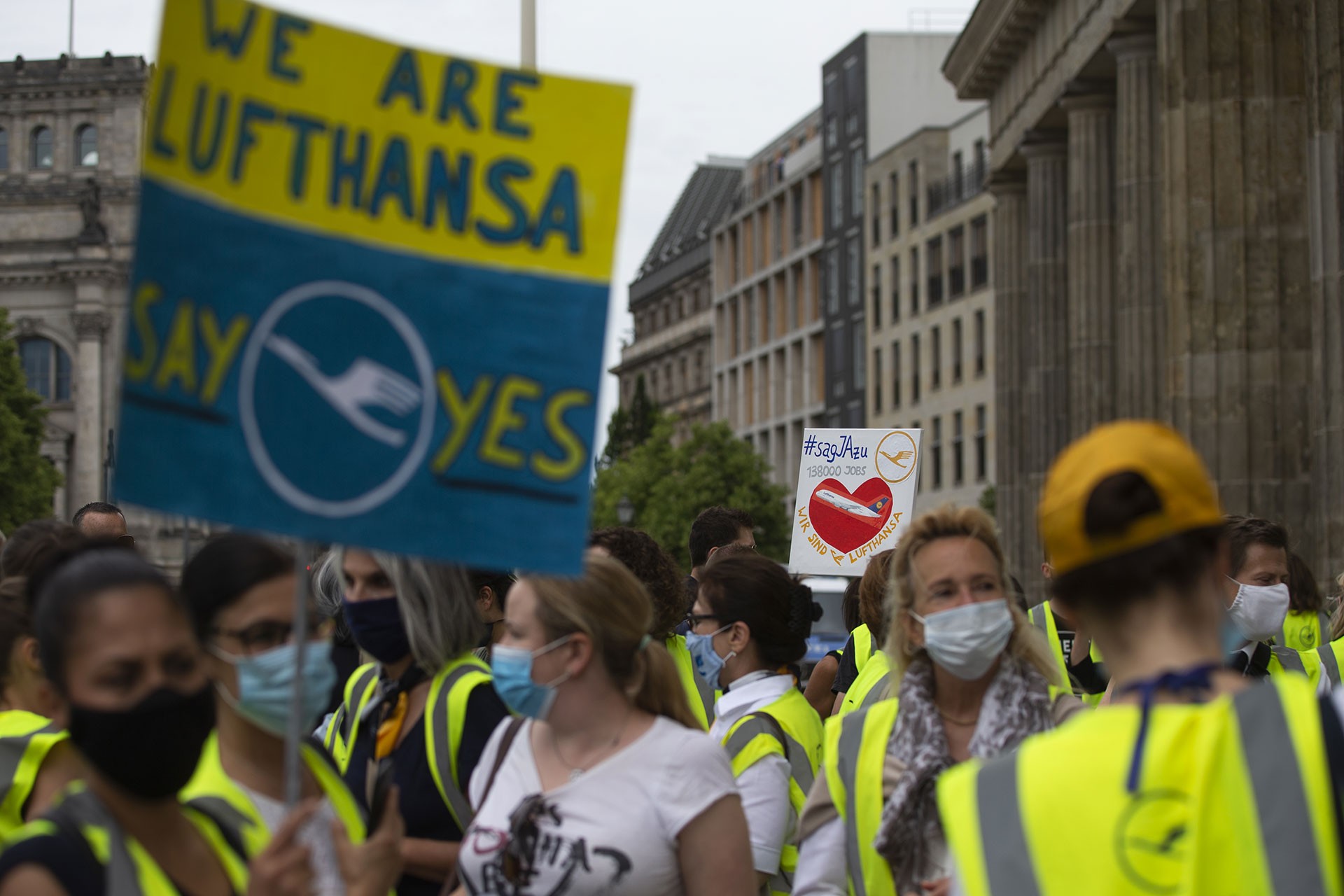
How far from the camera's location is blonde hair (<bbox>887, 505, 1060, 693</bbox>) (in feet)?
14.8

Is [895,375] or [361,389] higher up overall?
[895,375]

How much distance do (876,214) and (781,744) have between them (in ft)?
226

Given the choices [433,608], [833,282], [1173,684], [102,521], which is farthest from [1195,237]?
[833,282]

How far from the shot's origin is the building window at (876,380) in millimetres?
72562

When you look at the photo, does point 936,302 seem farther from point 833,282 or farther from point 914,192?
point 833,282

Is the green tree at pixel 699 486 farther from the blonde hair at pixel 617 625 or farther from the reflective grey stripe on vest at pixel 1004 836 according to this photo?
the reflective grey stripe on vest at pixel 1004 836

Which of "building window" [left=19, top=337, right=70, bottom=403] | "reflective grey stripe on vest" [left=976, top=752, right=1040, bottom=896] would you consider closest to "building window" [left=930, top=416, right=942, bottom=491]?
"building window" [left=19, top=337, right=70, bottom=403]

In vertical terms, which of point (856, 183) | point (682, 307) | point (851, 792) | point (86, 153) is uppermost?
point (86, 153)

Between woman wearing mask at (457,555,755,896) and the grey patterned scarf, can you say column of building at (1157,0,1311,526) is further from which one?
woman wearing mask at (457,555,755,896)


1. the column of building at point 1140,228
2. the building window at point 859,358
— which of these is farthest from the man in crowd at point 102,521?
the building window at point 859,358

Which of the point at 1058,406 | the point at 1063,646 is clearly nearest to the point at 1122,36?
the point at 1058,406

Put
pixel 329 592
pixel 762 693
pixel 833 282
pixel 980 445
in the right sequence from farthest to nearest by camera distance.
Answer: pixel 833 282 → pixel 980 445 → pixel 329 592 → pixel 762 693

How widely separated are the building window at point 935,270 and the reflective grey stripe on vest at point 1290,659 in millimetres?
58937

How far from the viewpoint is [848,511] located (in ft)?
37.0
